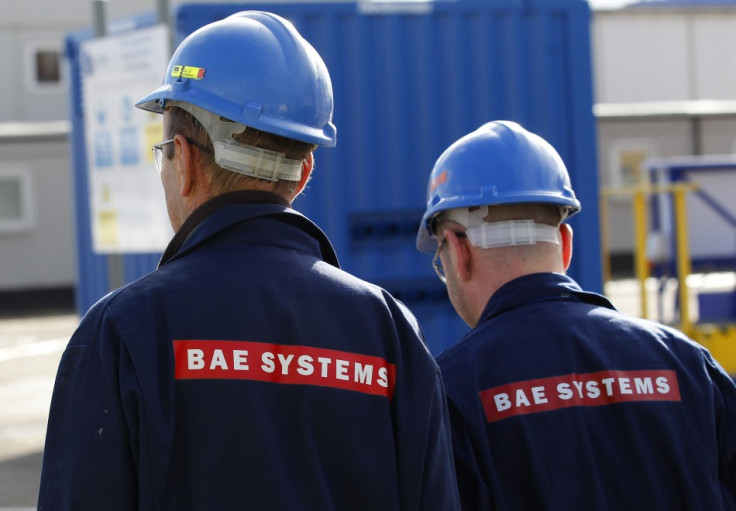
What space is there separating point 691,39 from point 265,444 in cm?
2471

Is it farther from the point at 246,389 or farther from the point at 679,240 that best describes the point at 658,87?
the point at 246,389

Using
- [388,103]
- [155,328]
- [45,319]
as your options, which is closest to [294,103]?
[155,328]

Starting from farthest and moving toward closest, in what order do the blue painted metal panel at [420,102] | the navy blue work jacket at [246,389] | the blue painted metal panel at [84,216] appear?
the blue painted metal panel at [84,216], the blue painted metal panel at [420,102], the navy blue work jacket at [246,389]

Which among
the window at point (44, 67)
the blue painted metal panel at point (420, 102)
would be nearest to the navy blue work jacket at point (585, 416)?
the blue painted metal panel at point (420, 102)

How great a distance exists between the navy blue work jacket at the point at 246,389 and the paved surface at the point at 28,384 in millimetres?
5215

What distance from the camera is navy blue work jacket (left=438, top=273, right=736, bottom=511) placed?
2.08 metres

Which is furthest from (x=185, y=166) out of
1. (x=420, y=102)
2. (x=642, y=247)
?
(x=642, y=247)

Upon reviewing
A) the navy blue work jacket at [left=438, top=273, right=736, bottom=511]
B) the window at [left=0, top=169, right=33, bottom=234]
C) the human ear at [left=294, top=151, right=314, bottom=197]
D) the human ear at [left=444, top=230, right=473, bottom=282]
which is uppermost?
the window at [left=0, top=169, right=33, bottom=234]

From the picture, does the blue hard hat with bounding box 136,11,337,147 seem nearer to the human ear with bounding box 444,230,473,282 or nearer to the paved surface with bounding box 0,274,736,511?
the human ear with bounding box 444,230,473,282

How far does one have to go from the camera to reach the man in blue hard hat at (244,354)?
1.52 meters

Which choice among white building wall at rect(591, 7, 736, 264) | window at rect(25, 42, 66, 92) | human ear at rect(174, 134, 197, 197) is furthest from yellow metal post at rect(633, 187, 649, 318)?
window at rect(25, 42, 66, 92)

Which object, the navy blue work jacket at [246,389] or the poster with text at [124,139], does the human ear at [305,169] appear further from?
the poster with text at [124,139]

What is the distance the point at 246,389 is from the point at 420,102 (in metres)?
4.50

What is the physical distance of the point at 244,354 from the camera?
62.9 inches
